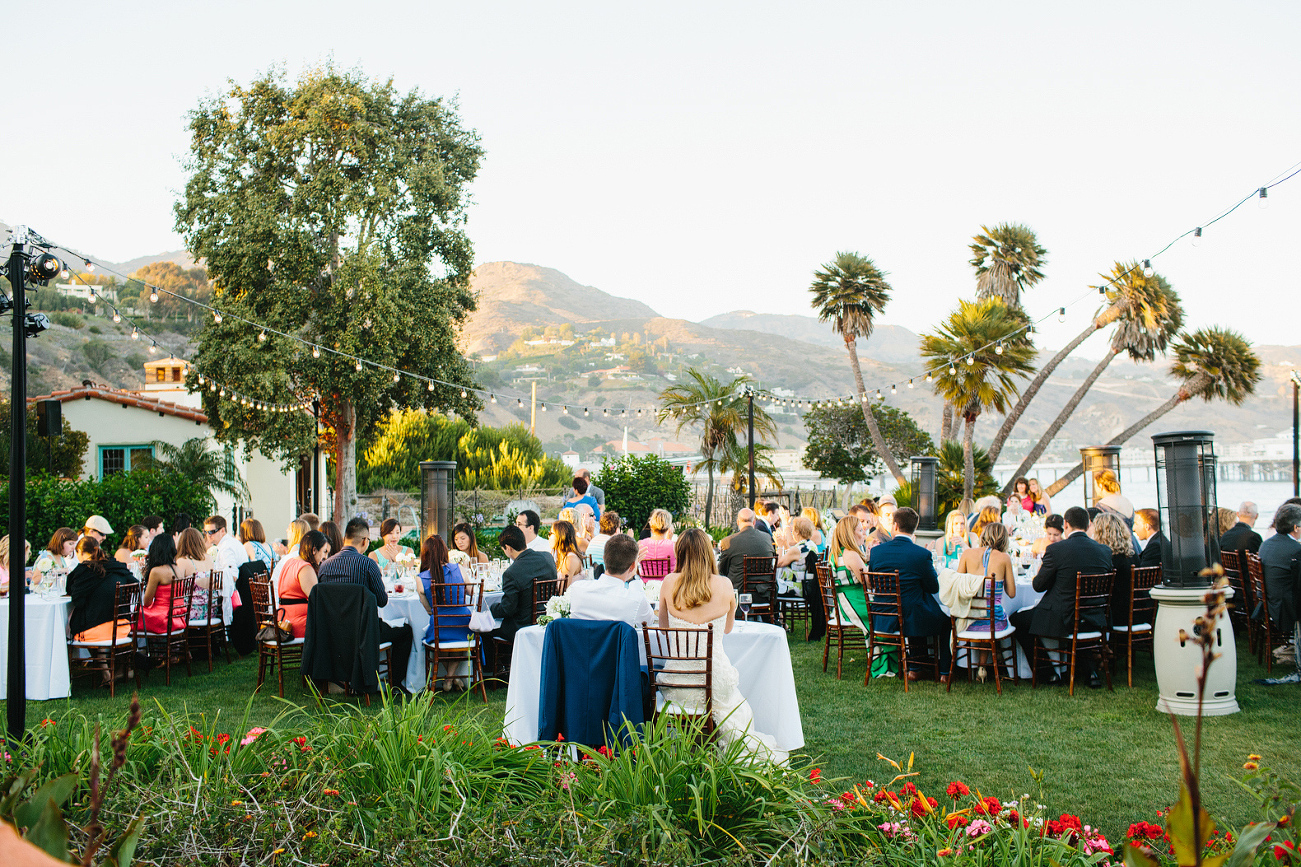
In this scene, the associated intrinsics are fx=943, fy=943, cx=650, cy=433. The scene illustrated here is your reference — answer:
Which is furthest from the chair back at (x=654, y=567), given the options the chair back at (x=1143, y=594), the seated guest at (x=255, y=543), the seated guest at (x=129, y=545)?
the seated guest at (x=129, y=545)

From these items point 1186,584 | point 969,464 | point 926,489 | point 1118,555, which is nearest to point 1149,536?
point 1118,555

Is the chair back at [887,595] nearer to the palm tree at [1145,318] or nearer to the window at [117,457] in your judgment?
the window at [117,457]

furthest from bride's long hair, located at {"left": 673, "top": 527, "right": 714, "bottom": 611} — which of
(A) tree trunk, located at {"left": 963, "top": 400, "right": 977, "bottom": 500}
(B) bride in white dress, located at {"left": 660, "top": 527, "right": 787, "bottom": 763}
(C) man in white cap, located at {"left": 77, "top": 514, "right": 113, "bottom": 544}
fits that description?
(A) tree trunk, located at {"left": 963, "top": 400, "right": 977, "bottom": 500}

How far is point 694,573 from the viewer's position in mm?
5250

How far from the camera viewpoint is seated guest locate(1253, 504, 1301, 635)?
7238 mm

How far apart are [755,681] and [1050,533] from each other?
170 inches

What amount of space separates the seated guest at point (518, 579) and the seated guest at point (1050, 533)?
4.57m

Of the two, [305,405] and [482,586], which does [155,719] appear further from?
[305,405]

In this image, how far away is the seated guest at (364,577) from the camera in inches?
277

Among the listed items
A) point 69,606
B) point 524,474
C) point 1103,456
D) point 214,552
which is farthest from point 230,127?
point 1103,456

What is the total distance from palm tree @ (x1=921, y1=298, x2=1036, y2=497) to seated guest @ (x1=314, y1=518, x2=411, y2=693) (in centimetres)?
1631

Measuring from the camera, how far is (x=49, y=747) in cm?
393

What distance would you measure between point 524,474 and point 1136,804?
22978mm

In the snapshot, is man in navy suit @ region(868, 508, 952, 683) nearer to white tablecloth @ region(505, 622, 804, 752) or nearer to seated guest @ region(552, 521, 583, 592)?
white tablecloth @ region(505, 622, 804, 752)
